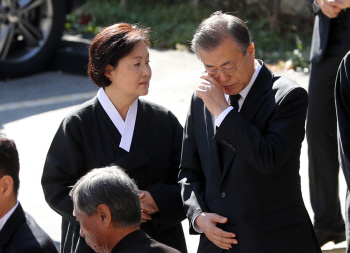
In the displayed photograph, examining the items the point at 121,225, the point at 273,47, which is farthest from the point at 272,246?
the point at 273,47

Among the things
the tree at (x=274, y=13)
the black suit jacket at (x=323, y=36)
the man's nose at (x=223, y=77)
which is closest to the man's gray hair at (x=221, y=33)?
the man's nose at (x=223, y=77)

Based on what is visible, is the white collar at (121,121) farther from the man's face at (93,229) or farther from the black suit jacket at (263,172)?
the man's face at (93,229)

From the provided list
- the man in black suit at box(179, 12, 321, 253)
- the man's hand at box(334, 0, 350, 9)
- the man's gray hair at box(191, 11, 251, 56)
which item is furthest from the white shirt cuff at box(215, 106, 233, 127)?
the man's hand at box(334, 0, 350, 9)

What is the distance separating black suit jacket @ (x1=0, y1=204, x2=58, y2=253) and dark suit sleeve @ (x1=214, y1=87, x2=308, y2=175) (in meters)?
0.86

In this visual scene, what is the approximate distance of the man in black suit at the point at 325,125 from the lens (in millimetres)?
3994

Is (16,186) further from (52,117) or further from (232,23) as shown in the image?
(52,117)

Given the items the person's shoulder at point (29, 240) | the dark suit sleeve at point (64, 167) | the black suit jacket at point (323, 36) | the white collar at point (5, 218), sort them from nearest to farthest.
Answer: the person's shoulder at point (29, 240), the white collar at point (5, 218), the dark suit sleeve at point (64, 167), the black suit jacket at point (323, 36)

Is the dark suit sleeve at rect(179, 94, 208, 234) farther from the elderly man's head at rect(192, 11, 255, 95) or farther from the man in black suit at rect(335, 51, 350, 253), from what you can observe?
the man in black suit at rect(335, 51, 350, 253)

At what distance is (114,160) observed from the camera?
308 centimetres

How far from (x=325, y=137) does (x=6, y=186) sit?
232 cm

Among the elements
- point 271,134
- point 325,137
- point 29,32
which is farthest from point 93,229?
point 29,32

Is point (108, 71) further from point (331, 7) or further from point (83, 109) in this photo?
point (331, 7)

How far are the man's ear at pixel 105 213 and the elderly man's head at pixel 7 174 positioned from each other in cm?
50

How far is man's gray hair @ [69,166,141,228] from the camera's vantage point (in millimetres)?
2262
